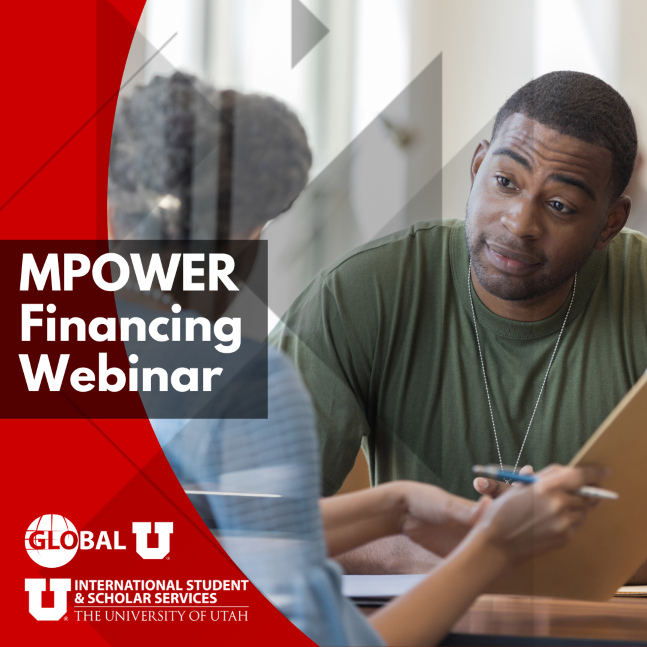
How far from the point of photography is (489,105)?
2.07 feet

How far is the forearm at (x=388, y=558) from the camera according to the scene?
536 millimetres

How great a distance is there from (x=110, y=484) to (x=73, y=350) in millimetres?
125

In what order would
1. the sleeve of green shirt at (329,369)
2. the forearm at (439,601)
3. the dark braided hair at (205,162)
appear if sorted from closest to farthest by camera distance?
1. the forearm at (439,601)
2. the dark braided hair at (205,162)
3. the sleeve of green shirt at (329,369)

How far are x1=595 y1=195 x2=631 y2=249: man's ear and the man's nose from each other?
141mm

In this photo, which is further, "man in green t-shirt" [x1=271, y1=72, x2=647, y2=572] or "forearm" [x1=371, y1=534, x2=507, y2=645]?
"man in green t-shirt" [x1=271, y1=72, x2=647, y2=572]

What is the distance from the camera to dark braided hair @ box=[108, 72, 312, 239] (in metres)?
0.55

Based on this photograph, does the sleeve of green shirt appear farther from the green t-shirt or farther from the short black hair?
the short black hair

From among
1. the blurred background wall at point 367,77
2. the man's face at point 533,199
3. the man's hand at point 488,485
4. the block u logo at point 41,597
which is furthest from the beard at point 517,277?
the block u logo at point 41,597

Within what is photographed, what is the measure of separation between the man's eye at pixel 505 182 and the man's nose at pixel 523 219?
2 centimetres

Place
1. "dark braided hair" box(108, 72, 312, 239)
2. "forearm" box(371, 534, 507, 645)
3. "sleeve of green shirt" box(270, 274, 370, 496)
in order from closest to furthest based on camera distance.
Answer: "forearm" box(371, 534, 507, 645), "dark braided hair" box(108, 72, 312, 239), "sleeve of green shirt" box(270, 274, 370, 496)

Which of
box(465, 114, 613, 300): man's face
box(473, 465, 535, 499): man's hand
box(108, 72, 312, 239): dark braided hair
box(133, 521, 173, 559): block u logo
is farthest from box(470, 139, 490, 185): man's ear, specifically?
box(133, 521, 173, 559): block u logo

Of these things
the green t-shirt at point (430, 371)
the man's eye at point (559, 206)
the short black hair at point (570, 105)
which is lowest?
the green t-shirt at point (430, 371)

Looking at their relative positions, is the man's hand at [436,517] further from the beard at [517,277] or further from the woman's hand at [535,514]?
the beard at [517,277]

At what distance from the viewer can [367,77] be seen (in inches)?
23.9
